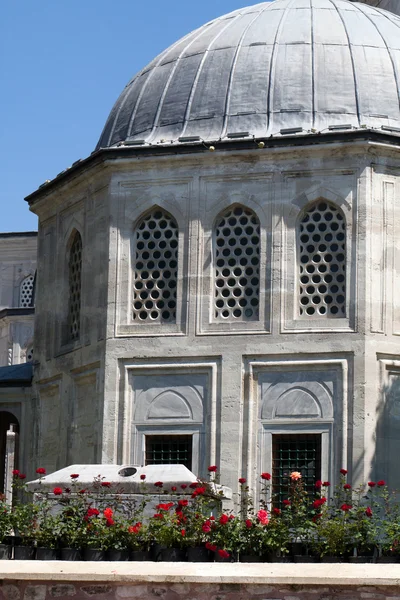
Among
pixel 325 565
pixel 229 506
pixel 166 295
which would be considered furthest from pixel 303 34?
pixel 325 565

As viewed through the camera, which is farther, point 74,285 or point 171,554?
point 74,285

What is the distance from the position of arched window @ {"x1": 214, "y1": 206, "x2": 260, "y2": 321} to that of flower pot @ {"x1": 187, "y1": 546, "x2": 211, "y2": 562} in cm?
931

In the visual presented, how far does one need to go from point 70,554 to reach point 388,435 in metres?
9.19

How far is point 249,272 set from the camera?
82.2 feet

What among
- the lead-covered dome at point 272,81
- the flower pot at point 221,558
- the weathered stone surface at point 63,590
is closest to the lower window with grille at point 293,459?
the lead-covered dome at point 272,81

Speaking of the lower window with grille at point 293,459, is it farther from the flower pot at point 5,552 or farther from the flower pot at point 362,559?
the flower pot at point 5,552

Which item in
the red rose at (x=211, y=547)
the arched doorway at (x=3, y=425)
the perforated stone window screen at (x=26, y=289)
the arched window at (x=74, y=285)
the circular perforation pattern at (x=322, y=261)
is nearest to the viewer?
the red rose at (x=211, y=547)

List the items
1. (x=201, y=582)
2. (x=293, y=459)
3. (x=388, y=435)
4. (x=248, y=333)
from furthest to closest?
(x=248, y=333)
(x=293, y=459)
(x=388, y=435)
(x=201, y=582)

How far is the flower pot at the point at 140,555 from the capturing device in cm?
1583

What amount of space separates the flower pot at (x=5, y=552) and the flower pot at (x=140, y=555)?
142 cm

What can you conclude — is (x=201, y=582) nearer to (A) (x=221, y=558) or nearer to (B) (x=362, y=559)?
(A) (x=221, y=558)

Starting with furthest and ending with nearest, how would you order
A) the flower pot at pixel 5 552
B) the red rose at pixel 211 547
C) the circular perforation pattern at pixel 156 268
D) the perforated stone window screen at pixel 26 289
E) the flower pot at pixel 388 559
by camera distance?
1. the perforated stone window screen at pixel 26 289
2. the circular perforation pattern at pixel 156 268
3. the flower pot at pixel 5 552
4. the flower pot at pixel 388 559
5. the red rose at pixel 211 547

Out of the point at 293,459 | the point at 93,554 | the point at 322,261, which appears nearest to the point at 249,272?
the point at 322,261

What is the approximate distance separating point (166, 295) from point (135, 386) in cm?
176
